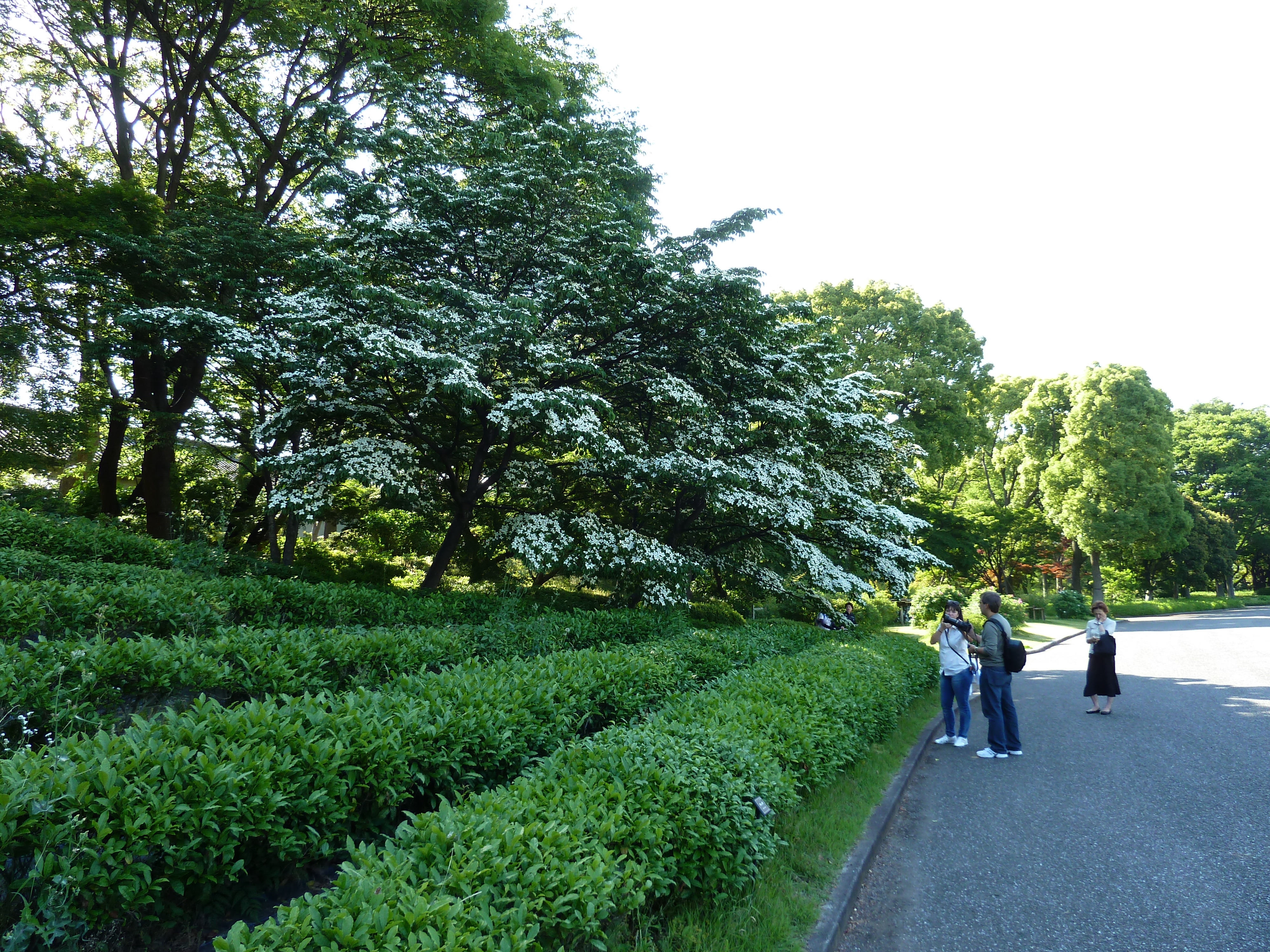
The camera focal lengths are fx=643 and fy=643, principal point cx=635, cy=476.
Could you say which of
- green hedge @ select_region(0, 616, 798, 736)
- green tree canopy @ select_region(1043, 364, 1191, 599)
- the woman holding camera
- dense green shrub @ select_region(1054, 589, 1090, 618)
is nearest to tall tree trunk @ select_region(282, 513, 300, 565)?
green hedge @ select_region(0, 616, 798, 736)

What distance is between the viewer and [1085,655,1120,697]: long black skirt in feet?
30.6

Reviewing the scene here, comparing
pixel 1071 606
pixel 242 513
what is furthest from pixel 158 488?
pixel 1071 606

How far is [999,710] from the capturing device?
7.68 metres

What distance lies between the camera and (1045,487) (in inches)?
1347

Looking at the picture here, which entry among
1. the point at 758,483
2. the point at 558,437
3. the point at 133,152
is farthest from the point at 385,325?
the point at 133,152

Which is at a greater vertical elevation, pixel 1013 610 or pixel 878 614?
pixel 1013 610

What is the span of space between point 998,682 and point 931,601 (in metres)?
15.6

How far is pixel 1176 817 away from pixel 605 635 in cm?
651

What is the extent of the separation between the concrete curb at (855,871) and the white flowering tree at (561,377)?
520cm

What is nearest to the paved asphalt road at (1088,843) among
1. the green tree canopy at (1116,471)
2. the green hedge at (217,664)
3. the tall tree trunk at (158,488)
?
the green hedge at (217,664)

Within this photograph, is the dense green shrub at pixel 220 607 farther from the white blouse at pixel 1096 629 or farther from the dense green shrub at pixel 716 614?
the white blouse at pixel 1096 629

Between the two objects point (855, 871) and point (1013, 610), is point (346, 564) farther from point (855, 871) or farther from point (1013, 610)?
point (1013, 610)

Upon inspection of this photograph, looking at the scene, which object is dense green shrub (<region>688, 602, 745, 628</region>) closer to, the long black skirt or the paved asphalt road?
the paved asphalt road

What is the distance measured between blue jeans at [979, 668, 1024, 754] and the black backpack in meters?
0.09
